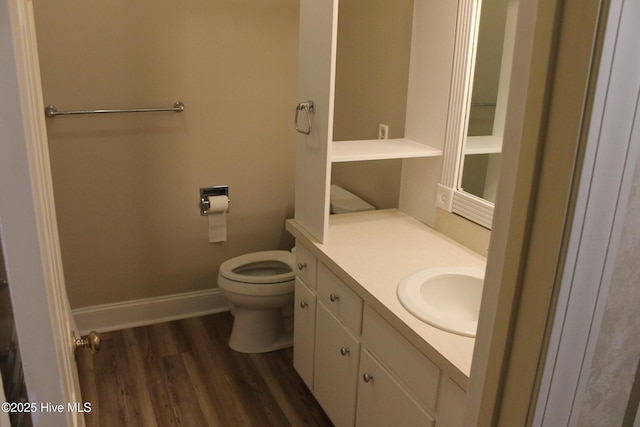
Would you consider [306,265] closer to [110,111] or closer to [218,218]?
[218,218]

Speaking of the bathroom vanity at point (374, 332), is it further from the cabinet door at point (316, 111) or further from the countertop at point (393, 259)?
the cabinet door at point (316, 111)

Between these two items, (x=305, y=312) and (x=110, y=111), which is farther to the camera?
(x=110, y=111)

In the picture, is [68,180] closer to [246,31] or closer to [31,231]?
[246,31]

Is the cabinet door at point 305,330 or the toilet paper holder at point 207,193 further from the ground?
the toilet paper holder at point 207,193

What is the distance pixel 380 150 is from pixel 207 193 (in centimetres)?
124

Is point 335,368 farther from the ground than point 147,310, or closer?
farther from the ground

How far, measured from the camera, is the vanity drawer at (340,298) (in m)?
1.87

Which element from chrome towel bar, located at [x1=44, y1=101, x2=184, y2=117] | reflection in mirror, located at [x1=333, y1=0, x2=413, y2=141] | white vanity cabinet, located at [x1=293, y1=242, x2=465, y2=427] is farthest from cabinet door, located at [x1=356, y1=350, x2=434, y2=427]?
chrome towel bar, located at [x1=44, y1=101, x2=184, y2=117]

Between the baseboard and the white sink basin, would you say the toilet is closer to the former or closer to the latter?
the baseboard

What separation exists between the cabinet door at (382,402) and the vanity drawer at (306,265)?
46 cm

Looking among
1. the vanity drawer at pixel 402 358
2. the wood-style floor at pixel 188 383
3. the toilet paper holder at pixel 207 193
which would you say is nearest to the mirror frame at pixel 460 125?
the vanity drawer at pixel 402 358

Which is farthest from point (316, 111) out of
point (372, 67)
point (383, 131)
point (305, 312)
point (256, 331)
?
point (256, 331)

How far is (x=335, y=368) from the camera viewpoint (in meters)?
2.09

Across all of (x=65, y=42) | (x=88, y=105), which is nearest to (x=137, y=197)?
(x=88, y=105)
